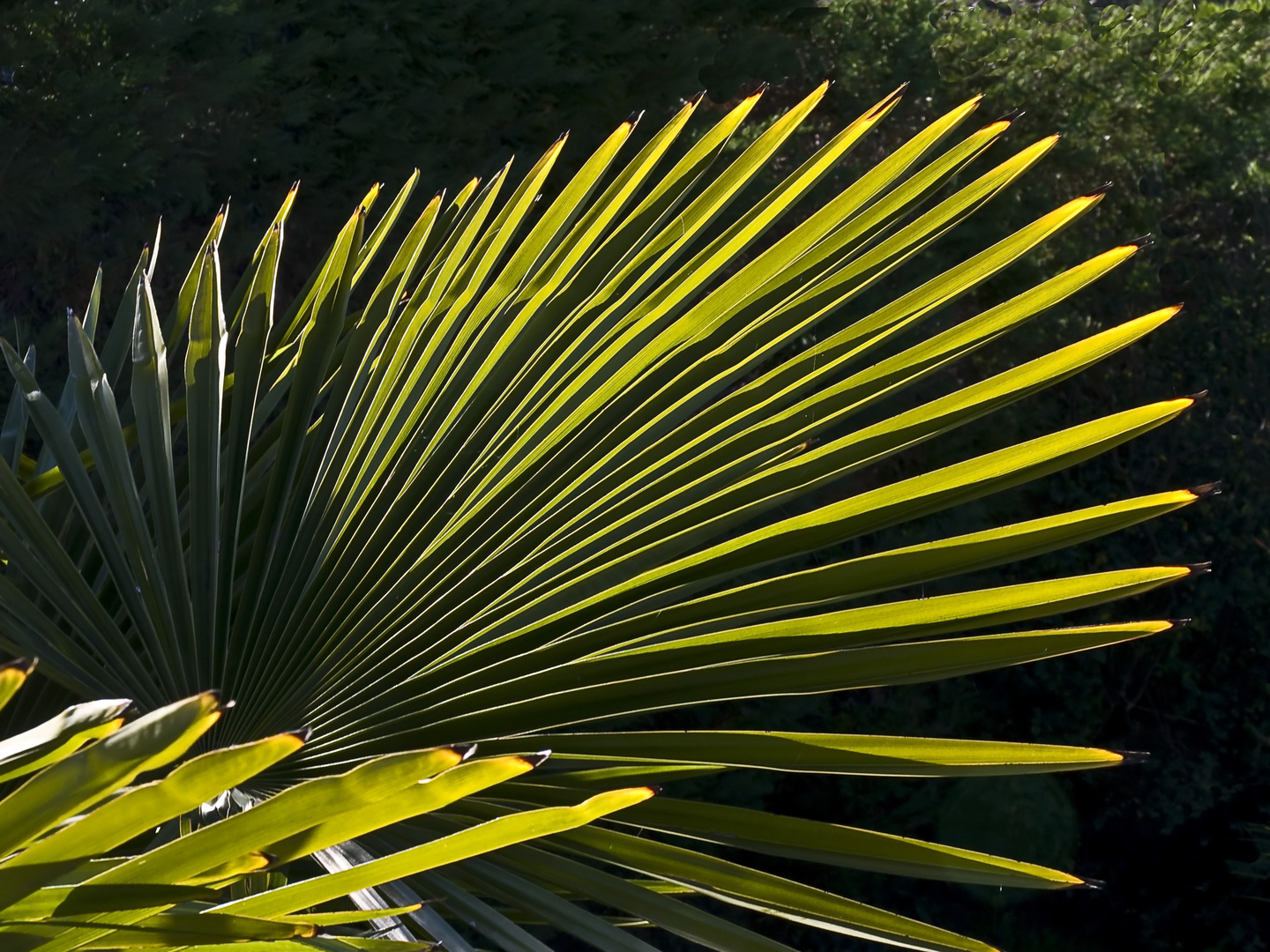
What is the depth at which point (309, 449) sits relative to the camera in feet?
5.89

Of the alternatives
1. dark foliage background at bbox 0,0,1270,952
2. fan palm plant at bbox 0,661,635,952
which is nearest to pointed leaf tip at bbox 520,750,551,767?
fan palm plant at bbox 0,661,635,952

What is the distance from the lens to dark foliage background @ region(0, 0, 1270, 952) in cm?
414

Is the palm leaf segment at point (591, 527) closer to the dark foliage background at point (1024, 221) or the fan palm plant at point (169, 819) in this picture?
the fan palm plant at point (169, 819)

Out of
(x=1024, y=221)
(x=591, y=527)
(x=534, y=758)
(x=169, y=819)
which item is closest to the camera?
(x=169, y=819)

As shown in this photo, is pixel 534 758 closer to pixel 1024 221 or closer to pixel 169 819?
pixel 169 819

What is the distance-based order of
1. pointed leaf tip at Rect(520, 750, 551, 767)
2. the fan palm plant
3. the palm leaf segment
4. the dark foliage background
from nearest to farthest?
the fan palm plant < pointed leaf tip at Rect(520, 750, 551, 767) < the palm leaf segment < the dark foliage background

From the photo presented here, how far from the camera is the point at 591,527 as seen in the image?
4.72ft

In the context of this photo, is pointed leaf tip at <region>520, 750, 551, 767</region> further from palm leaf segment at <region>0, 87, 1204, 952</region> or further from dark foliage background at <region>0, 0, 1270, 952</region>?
dark foliage background at <region>0, 0, 1270, 952</region>

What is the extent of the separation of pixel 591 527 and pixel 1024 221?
5.57 m

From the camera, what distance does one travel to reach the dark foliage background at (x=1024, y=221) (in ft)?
13.6

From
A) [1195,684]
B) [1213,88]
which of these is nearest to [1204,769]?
[1195,684]

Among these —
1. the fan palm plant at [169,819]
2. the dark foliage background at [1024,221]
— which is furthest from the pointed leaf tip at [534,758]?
the dark foliage background at [1024,221]

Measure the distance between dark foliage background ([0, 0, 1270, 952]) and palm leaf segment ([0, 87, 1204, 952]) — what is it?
2.30 meters

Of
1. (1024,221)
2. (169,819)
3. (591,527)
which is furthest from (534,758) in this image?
(1024,221)
